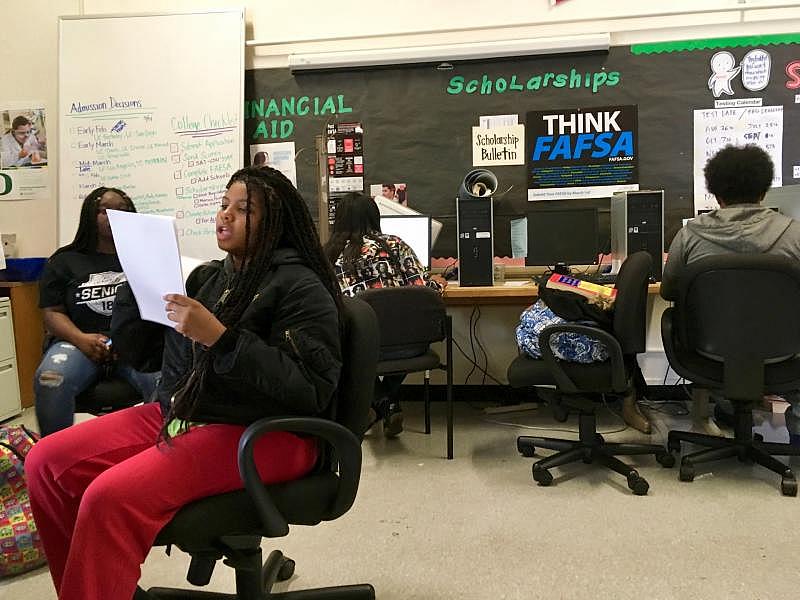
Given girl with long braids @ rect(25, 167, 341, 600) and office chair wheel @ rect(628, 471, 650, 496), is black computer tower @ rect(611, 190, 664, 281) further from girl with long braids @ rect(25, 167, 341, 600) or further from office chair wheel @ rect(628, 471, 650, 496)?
girl with long braids @ rect(25, 167, 341, 600)

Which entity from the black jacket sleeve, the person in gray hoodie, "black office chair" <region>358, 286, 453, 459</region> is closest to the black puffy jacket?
the black jacket sleeve

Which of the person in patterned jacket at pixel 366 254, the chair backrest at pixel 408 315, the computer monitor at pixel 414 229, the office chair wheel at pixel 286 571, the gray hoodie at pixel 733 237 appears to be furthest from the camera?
the computer monitor at pixel 414 229

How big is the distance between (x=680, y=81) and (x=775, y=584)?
2.56 m

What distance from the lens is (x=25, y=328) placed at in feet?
11.7

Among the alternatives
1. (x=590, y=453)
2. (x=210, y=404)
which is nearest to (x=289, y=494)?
(x=210, y=404)

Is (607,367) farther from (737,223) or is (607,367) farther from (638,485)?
(737,223)

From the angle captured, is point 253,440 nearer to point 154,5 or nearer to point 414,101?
point 414,101

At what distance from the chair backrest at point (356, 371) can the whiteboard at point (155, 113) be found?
2546mm

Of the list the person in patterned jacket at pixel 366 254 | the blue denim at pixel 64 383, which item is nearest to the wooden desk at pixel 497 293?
the person in patterned jacket at pixel 366 254

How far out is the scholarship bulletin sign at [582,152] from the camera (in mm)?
3463

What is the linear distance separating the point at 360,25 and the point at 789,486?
2.98 meters

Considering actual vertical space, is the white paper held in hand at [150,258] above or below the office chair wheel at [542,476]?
above

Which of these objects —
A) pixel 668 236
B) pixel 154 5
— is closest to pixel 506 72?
pixel 668 236

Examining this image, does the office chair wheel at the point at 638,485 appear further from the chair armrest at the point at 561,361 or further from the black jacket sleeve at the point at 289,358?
the black jacket sleeve at the point at 289,358
